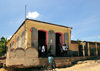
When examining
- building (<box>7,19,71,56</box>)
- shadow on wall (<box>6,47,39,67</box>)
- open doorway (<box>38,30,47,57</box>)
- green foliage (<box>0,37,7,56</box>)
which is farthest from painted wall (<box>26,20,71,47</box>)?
green foliage (<box>0,37,7,56</box>)

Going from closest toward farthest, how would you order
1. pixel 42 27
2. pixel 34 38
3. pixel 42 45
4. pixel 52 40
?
pixel 34 38, pixel 42 27, pixel 52 40, pixel 42 45

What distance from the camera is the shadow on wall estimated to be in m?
11.2

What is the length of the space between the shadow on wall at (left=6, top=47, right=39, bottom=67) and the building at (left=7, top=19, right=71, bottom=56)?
8.04ft

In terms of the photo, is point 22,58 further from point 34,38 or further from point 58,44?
point 58,44

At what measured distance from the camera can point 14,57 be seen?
11.3 meters

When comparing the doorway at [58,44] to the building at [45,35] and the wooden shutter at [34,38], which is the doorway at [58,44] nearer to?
the building at [45,35]

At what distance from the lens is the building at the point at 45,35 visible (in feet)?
48.1

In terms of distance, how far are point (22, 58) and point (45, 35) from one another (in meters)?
5.52

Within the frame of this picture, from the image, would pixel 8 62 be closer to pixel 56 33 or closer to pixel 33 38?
pixel 33 38

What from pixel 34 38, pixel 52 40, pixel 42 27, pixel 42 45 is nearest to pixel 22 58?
pixel 34 38

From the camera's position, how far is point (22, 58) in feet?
37.9

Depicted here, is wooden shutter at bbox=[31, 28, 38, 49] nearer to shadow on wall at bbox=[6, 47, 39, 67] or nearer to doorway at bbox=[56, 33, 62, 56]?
shadow on wall at bbox=[6, 47, 39, 67]

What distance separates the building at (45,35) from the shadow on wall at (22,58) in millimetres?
2451

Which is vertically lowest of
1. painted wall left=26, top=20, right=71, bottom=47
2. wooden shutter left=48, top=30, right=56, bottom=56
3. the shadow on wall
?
the shadow on wall
